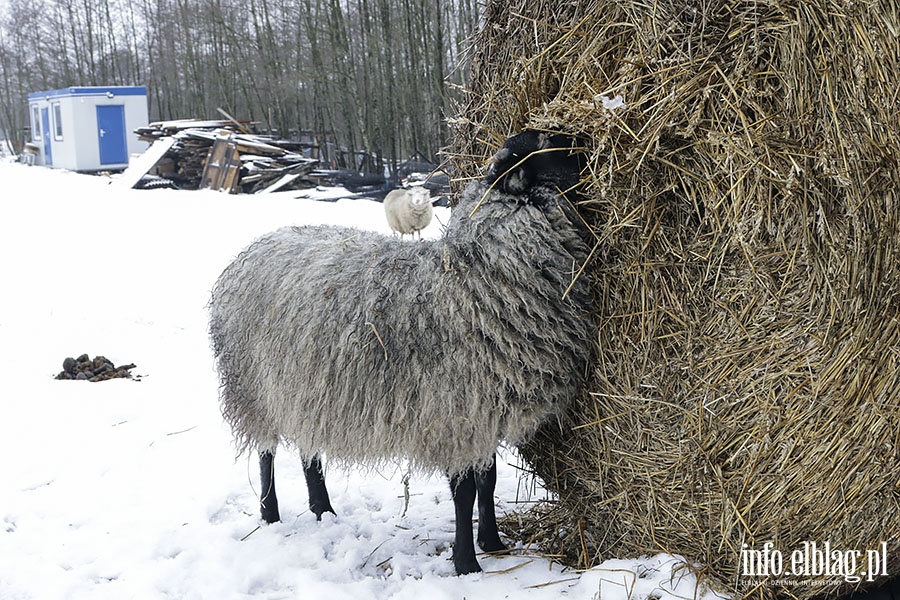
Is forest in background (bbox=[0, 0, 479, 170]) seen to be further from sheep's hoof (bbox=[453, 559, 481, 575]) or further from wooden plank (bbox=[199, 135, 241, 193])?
wooden plank (bbox=[199, 135, 241, 193])

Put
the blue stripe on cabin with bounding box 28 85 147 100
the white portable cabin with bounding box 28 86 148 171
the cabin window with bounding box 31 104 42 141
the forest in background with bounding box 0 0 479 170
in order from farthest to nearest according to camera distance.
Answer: the cabin window with bounding box 31 104 42 141 < the blue stripe on cabin with bounding box 28 85 147 100 < the white portable cabin with bounding box 28 86 148 171 < the forest in background with bounding box 0 0 479 170

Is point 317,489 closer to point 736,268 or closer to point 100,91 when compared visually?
point 736,268

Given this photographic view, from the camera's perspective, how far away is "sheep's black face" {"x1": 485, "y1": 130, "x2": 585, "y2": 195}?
3.34 meters

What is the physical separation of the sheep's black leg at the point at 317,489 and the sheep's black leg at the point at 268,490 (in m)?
0.19

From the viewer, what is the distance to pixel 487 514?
384 cm

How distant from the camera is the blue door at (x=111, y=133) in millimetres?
29641

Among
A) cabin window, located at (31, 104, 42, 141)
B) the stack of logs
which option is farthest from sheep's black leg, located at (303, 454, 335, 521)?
cabin window, located at (31, 104, 42, 141)

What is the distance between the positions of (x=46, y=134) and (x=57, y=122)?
196 cm

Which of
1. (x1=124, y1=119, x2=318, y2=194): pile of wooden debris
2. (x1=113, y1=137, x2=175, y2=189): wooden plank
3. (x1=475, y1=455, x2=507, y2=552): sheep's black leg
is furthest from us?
(x1=113, y1=137, x2=175, y2=189): wooden plank

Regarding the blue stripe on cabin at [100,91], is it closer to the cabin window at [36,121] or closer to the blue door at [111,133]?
the blue door at [111,133]

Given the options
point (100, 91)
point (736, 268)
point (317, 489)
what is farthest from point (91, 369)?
point (100, 91)

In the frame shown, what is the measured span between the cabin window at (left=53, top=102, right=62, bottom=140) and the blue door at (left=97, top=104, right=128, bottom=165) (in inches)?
80.9

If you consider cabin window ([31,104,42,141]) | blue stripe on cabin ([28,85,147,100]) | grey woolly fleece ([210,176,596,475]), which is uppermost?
blue stripe on cabin ([28,85,147,100])

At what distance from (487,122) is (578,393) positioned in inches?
56.3
